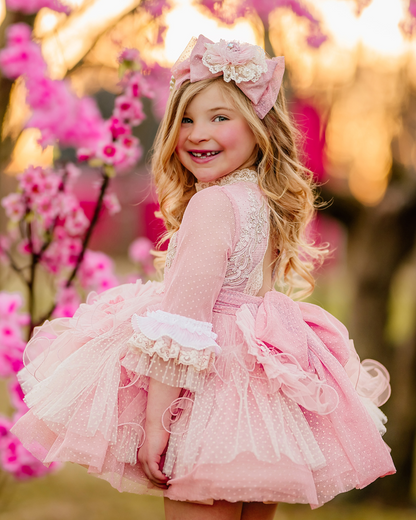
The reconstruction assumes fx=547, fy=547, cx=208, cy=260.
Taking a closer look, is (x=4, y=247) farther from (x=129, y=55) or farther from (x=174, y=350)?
(x=174, y=350)

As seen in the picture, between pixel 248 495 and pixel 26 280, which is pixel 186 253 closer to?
pixel 248 495

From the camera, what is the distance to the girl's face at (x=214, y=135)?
171 cm

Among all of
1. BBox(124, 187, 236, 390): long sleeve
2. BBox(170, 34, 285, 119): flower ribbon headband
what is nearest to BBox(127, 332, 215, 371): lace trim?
BBox(124, 187, 236, 390): long sleeve

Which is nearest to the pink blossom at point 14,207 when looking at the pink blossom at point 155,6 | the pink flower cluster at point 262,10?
the pink blossom at point 155,6

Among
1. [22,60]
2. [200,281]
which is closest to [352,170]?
[22,60]

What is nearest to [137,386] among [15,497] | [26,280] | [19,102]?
[26,280]

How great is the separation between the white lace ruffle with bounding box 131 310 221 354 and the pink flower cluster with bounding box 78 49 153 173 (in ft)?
3.68

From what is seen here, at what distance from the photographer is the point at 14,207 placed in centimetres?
241

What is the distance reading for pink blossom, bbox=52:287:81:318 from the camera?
2.62 m

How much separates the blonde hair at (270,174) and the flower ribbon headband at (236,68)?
26 millimetres

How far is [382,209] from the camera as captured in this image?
4770 millimetres

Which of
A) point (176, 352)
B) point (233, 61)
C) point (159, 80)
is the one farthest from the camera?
point (159, 80)

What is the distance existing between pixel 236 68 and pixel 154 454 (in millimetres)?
1166

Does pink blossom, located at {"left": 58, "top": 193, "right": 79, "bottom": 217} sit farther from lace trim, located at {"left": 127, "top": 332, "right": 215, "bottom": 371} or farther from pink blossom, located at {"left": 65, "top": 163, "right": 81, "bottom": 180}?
lace trim, located at {"left": 127, "top": 332, "right": 215, "bottom": 371}
